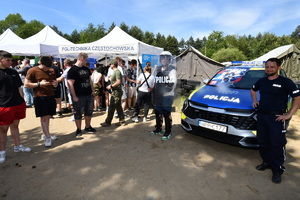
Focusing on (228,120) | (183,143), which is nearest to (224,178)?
(228,120)

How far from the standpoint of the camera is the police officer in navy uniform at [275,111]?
2.54 m

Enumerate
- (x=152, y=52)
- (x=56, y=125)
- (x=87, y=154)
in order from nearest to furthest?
(x=87, y=154) → (x=56, y=125) → (x=152, y=52)

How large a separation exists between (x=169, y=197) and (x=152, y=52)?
21.6 feet

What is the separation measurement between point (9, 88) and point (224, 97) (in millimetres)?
3913

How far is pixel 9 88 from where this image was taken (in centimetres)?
308

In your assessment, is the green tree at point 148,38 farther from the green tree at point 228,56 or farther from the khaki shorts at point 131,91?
the khaki shorts at point 131,91

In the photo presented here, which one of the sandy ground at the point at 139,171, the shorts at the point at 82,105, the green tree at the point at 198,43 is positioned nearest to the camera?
the sandy ground at the point at 139,171

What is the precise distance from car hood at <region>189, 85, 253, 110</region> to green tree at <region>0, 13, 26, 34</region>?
8025cm

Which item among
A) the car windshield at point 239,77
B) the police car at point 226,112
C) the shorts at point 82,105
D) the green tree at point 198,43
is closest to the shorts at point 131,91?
the shorts at point 82,105

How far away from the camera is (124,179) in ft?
8.91

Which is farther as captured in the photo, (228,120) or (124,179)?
(228,120)

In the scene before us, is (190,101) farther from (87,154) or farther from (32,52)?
(32,52)

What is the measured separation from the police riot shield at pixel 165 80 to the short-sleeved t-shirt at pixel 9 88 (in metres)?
2.65

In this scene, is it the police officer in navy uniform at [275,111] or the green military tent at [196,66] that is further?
the green military tent at [196,66]
